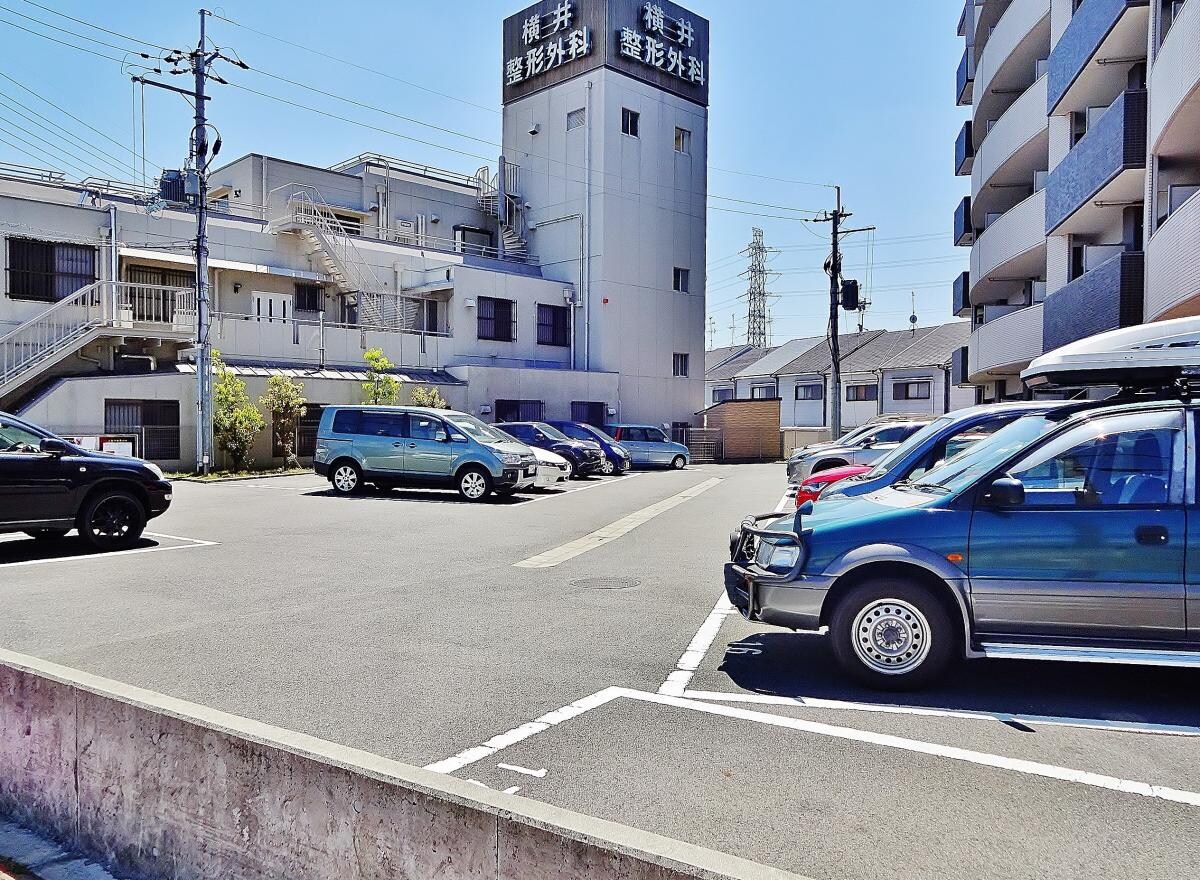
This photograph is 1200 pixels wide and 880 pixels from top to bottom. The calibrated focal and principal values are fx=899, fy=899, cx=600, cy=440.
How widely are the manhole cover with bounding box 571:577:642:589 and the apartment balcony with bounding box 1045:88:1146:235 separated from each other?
11.9 meters

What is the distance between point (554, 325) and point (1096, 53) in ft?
77.4

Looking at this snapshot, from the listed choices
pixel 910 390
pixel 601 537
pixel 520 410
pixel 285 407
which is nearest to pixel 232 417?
pixel 285 407

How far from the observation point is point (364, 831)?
2.92m

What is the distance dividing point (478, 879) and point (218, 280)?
29264 mm

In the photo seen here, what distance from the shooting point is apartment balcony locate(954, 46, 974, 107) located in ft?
97.0

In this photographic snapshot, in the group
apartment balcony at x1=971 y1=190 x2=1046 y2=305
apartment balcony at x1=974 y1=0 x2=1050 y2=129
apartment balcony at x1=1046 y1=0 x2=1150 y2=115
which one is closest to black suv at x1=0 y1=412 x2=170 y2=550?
apartment balcony at x1=1046 y1=0 x2=1150 y2=115

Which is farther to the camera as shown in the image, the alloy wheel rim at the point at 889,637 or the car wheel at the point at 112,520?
the car wheel at the point at 112,520

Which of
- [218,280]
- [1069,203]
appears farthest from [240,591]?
[218,280]

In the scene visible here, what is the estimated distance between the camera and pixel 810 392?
51.8 m

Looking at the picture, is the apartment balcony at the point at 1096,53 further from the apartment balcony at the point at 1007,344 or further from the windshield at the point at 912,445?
the windshield at the point at 912,445

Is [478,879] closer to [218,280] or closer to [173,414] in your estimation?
[173,414]

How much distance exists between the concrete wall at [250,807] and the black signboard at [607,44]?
123 ft

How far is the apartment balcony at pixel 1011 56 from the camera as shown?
2247 centimetres

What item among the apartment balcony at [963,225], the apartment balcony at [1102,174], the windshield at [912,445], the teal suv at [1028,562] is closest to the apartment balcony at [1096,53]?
the apartment balcony at [1102,174]
